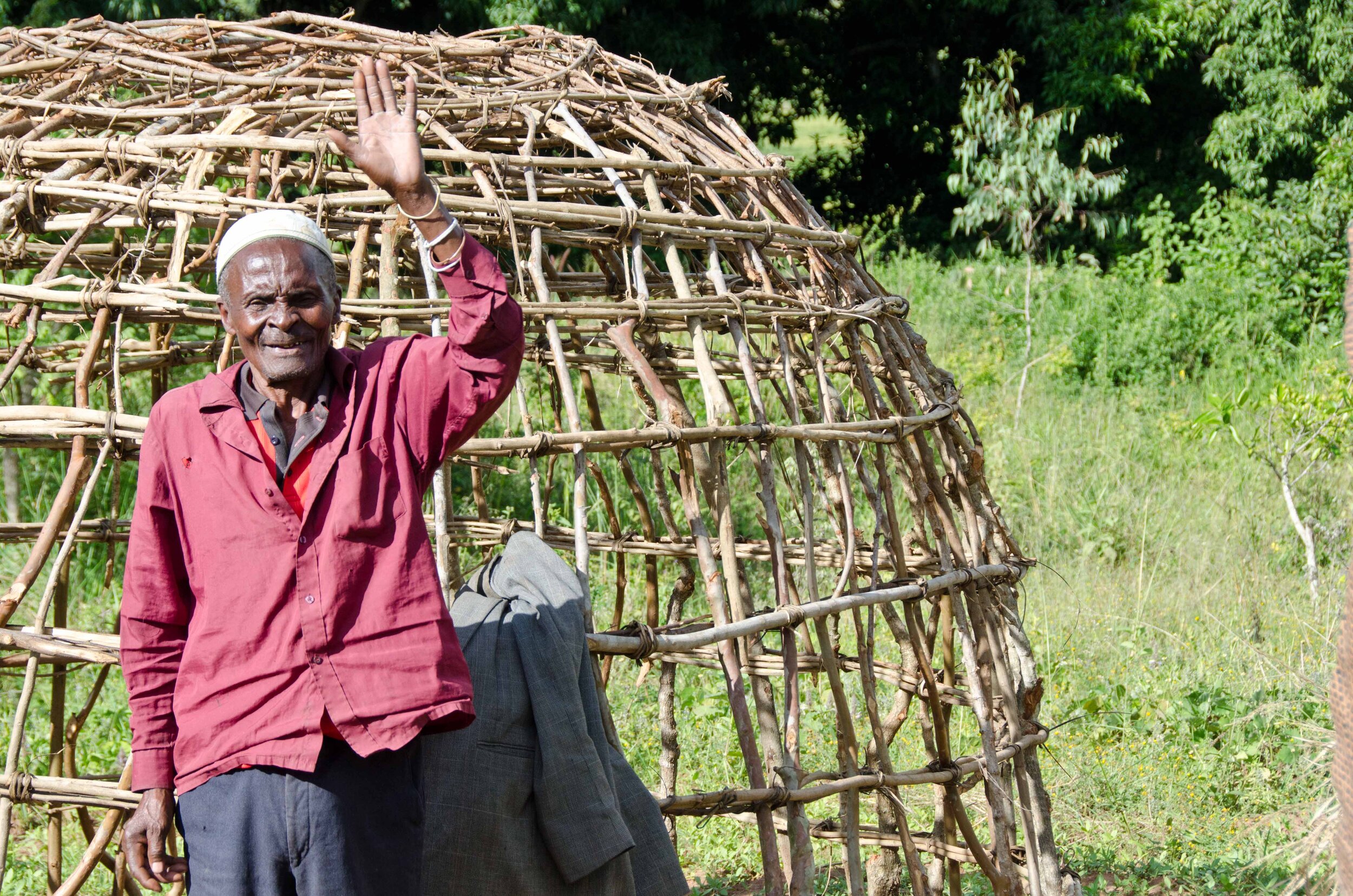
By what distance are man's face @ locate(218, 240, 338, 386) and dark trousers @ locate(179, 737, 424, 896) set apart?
557 mm

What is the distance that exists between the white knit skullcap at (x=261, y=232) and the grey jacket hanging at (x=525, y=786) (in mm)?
771

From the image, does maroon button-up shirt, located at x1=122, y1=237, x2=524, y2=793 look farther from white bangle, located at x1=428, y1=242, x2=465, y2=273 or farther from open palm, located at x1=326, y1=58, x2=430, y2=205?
open palm, located at x1=326, y1=58, x2=430, y2=205

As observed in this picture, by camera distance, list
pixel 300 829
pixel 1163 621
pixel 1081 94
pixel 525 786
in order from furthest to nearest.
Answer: pixel 1081 94
pixel 1163 621
pixel 525 786
pixel 300 829

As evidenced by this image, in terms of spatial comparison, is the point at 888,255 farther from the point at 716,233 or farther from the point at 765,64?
the point at 716,233

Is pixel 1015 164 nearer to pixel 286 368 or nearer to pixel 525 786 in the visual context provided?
pixel 525 786

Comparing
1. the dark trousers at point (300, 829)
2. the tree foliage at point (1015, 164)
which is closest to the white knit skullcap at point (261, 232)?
the dark trousers at point (300, 829)

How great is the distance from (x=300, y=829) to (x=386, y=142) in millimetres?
984

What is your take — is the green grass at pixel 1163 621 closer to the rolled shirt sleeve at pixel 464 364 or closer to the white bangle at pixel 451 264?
the rolled shirt sleeve at pixel 464 364

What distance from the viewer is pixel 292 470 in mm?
1860

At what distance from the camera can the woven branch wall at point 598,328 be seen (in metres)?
2.53

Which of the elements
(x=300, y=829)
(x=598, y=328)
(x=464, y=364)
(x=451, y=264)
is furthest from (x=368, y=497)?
(x=598, y=328)

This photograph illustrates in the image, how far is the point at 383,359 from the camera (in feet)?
6.25

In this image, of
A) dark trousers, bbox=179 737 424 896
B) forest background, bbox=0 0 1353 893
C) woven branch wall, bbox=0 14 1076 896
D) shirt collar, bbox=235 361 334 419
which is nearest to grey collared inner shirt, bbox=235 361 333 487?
shirt collar, bbox=235 361 334 419

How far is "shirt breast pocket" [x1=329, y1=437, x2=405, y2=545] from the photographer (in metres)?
1.81
